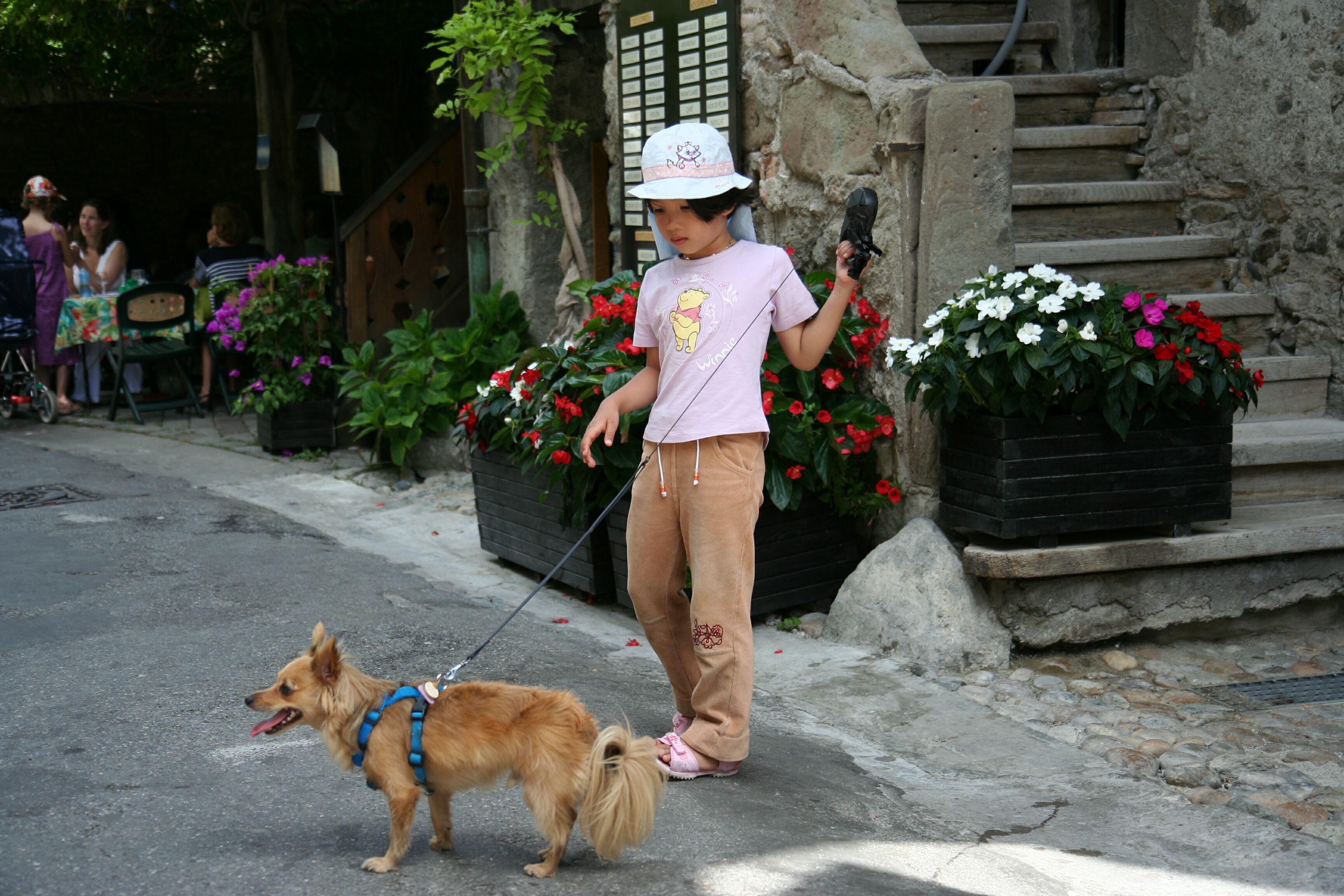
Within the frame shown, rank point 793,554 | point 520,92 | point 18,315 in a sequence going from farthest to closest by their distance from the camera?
1. point 18,315
2. point 520,92
3. point 793,554

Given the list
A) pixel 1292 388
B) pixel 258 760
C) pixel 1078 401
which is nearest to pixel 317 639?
pixel 258 760

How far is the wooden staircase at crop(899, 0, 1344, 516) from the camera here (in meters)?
5.59

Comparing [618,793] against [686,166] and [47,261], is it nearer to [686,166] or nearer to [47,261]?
[686,166]

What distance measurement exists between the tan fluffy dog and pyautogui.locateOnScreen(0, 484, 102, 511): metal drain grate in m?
5.10

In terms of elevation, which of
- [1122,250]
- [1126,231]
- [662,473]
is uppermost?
[1126,231]

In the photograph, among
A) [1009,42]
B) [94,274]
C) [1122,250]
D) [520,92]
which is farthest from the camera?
[94,274]

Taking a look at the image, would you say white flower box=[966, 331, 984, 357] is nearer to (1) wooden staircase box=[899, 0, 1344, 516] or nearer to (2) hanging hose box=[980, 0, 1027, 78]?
(1) wooden staircase box=[899, 0, 1344, 516]

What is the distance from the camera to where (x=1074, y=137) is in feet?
22.2

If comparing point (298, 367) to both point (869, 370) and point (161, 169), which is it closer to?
point (869, 370)

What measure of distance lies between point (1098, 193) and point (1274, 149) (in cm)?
82

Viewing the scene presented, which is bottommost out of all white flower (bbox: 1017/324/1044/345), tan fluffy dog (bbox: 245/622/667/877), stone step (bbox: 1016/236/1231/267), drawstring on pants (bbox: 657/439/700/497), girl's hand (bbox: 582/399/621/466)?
tan fluffy dog (bbox: 245/622/667/877)

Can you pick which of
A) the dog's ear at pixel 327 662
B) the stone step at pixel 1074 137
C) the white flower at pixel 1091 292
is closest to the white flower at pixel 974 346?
the white flower at pixel 1091 292

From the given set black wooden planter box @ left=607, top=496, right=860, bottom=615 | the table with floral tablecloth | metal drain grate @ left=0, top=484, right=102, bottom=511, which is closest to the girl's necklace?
black wooden planter box @ left=607, top=496, right=860, bottom=615

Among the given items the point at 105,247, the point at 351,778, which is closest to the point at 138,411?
the point at 105,247
